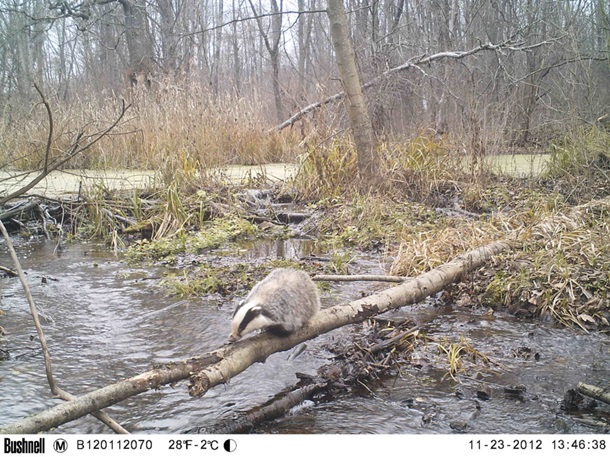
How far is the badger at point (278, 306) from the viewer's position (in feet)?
12.0

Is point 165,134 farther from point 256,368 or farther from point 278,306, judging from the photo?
point 278,306

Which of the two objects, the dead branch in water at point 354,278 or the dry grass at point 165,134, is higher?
the dry grass at point 165,134

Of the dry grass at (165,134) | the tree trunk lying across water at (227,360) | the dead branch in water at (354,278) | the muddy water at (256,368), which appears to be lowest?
the muddy water at (256,368)

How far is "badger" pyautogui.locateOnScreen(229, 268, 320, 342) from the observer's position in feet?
12.0

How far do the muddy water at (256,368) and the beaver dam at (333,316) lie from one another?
0.02m

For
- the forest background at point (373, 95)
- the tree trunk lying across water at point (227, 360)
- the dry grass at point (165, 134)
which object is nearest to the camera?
the tree trunk lying across water at point (227, 360)

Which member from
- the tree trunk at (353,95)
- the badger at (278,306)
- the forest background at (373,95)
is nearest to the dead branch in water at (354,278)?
the badger at (278,306)

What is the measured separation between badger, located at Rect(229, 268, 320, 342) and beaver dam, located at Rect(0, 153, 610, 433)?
8cm

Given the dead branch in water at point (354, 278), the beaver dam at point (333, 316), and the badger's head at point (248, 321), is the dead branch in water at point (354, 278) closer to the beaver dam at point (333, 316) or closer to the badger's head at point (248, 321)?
the beaver dam at point (333, 316)

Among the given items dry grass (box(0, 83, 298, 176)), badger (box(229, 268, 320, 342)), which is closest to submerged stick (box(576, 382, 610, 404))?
badger (box(229, 268, 320, 342))

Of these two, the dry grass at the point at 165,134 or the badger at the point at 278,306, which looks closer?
the badger at the point at 278,306

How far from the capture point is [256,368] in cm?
433

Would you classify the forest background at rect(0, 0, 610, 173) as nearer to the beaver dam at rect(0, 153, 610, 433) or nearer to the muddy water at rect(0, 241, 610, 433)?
the beaver dam at rect(0, 153, 610, 433)
